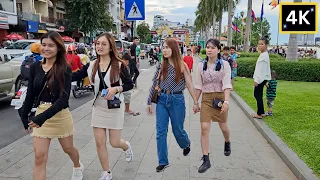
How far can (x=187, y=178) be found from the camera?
4.19 meters

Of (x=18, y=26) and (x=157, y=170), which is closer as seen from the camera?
(x=157, y=170)

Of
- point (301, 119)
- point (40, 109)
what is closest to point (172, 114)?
point (40, 109)

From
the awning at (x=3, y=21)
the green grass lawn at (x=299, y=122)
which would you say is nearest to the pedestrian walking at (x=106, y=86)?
the green grass lawn at (x=299, y=122)

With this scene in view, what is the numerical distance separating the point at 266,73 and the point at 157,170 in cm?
369

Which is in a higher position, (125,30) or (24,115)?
(125,30)

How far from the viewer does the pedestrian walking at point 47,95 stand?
3.30 meters

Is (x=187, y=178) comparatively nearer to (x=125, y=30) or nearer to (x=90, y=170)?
(x=90, y=170)

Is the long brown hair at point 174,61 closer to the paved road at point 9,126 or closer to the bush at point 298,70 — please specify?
the paved road at point 9,126

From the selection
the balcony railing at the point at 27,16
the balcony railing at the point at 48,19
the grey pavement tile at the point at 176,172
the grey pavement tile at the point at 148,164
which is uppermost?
the balcony railing at the point at 48,19

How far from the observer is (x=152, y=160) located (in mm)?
4832

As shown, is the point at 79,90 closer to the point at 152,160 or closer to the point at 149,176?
the point at 152,160

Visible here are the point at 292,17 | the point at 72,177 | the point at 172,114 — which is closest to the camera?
the point at 72,177

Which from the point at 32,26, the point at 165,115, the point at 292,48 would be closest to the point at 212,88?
the point at 165,115

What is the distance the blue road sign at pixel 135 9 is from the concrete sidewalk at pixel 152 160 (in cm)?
433
